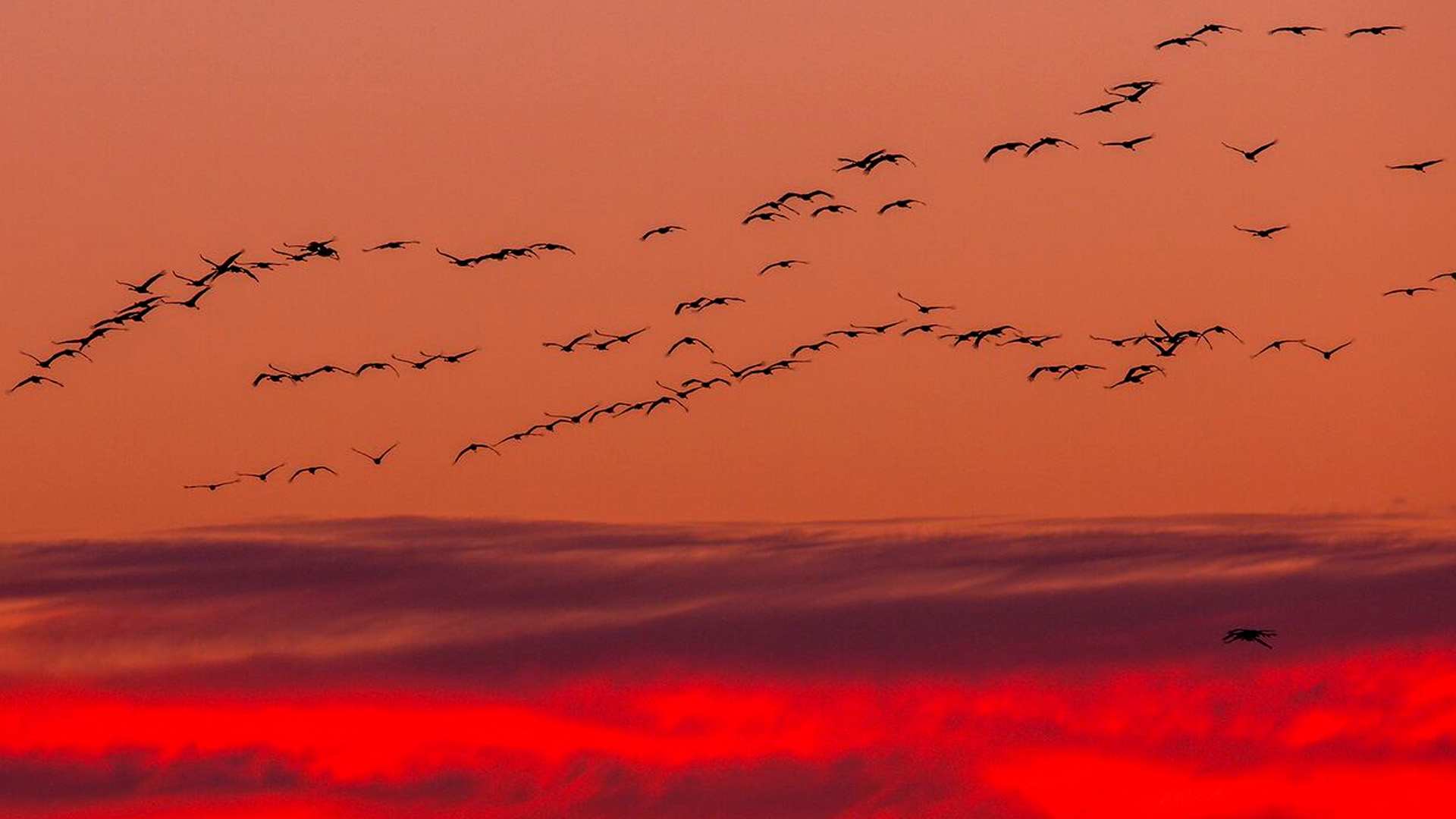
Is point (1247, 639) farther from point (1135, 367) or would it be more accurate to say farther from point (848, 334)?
point (848, 334)

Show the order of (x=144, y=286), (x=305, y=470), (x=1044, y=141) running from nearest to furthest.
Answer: (x=144, y=286) < (x=1044, y=141) < (x=305, y=470)

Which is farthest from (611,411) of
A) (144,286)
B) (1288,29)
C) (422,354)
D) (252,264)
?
(1288,29)

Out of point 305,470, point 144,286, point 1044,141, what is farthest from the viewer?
point 305,470

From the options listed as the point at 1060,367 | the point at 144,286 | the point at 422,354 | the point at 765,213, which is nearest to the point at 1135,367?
the point at 1060,367

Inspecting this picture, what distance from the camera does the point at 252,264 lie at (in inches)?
4641

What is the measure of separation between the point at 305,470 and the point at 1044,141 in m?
35.8

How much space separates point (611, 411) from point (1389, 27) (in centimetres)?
3977

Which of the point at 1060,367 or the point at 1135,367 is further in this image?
the point at 1060,367

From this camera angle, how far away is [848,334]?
125 m

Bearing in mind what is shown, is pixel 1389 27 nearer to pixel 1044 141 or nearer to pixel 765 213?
pixel 1044 141

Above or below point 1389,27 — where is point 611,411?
below

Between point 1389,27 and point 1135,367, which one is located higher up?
point 1389,27

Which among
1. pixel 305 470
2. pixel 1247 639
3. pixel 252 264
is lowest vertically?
pixel 1247 639

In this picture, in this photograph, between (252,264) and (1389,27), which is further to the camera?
(252,264)
